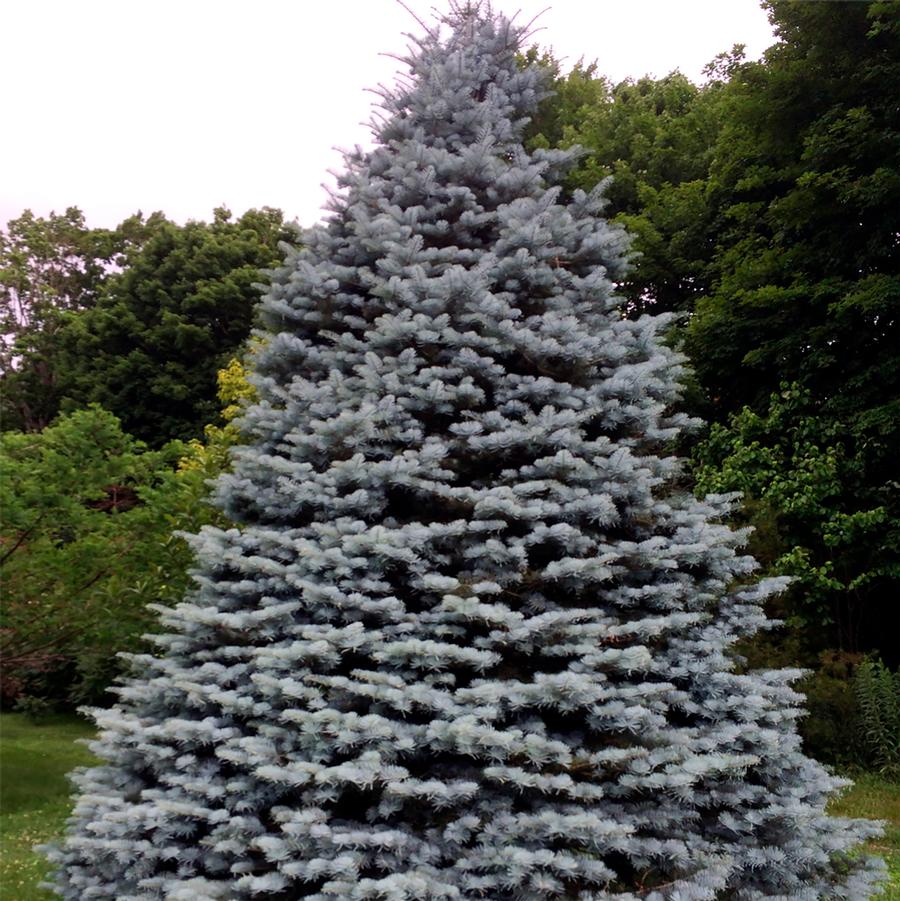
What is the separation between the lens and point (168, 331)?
77.7 feet

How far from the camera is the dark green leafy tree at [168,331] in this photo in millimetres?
23516

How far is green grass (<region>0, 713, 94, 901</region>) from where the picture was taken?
6176 millimetres

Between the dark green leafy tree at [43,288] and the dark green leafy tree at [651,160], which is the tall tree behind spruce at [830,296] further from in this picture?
the dark green leafy tree at [43,288]

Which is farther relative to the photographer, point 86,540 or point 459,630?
point 86,540

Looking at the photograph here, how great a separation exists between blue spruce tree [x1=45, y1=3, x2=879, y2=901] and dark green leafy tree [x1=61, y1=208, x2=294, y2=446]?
19.8 m

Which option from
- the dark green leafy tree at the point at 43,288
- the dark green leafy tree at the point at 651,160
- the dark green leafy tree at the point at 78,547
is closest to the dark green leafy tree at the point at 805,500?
the dark green leafy tree at the point at 651,160

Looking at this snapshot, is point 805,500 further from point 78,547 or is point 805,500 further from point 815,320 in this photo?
point 78,547

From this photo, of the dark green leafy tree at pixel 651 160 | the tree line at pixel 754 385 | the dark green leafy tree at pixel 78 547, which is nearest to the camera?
the dark green leafy tree at pixel 78 547

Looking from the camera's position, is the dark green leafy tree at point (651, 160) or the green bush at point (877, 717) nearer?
the green bush at point (877, 717)

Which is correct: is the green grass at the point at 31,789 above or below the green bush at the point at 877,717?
below

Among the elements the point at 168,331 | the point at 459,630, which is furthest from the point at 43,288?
the point at 459,630

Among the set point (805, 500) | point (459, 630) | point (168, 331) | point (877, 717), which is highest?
point (168, 331)

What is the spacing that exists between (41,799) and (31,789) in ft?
1.06

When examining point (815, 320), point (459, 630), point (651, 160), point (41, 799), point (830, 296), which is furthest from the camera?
point (651, 160)
